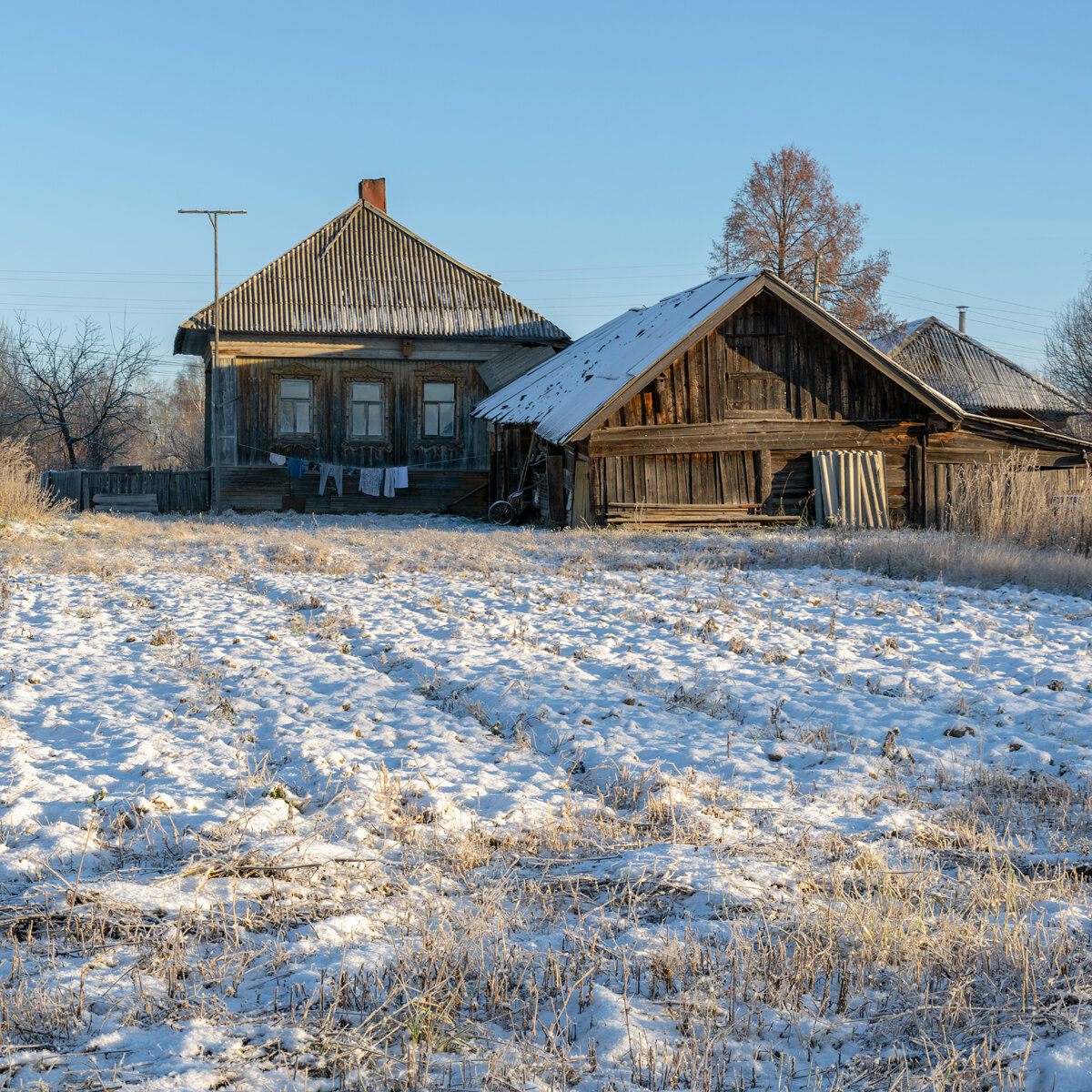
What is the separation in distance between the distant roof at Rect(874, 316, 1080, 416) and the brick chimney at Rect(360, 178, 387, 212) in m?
17.5

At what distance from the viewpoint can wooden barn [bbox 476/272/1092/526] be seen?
1862cm

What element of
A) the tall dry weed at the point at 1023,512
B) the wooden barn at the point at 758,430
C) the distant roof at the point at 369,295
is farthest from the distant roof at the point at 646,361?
the distant roof at the point at 369,295

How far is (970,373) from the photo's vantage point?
35062 mm

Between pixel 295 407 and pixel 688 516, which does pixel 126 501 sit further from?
pixel 688 516

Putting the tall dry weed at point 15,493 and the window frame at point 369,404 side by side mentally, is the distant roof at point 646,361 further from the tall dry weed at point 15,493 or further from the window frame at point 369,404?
the tall dry weed at point 15,493

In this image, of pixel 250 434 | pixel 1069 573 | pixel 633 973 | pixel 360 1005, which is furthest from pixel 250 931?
pixel 250 434

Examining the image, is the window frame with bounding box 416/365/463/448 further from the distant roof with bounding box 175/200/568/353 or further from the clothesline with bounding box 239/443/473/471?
the distant roof with bounding box 175/200/568/353

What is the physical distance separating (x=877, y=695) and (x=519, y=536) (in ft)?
34.6

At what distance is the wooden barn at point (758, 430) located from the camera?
18625mm

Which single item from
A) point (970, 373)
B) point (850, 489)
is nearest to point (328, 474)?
point (850, 489)

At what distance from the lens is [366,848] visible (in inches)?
166

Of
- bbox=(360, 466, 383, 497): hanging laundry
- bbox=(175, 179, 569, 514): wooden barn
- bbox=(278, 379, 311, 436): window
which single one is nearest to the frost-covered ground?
bbox=(360, 466, 383, 497): hanging laundry

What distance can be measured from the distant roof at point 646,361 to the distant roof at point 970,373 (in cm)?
1569

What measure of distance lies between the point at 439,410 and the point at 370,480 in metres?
2.63
